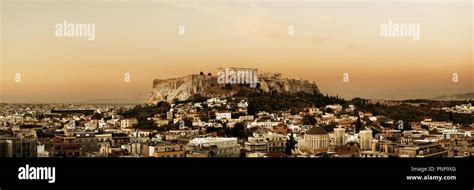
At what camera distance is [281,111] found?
552 cm

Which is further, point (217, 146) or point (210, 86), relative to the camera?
point (210, 86)

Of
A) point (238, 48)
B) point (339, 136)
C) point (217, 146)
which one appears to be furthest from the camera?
point (238, 48)

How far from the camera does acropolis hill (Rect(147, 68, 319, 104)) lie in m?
5.37

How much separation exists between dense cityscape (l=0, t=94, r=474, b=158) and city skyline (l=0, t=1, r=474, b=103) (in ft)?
0.52

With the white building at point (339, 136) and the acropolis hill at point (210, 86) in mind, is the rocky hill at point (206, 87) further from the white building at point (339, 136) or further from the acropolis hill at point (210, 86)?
the white building at point (339, 136)

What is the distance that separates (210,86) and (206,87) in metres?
0.04

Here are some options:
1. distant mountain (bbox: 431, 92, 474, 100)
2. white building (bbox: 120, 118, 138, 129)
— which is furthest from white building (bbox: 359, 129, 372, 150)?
white building (bbox: 120, 118, 138, 129)

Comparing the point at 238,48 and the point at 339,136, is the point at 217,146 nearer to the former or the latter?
the point at 238,48

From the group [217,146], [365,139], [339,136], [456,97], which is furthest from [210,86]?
[456,97]

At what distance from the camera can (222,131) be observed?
5.44m

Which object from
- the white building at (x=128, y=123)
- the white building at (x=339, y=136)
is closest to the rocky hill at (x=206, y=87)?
the white building at (x=128, y=123)

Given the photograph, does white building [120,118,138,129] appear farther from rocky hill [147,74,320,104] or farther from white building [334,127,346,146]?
white building [334,127,346,146]
